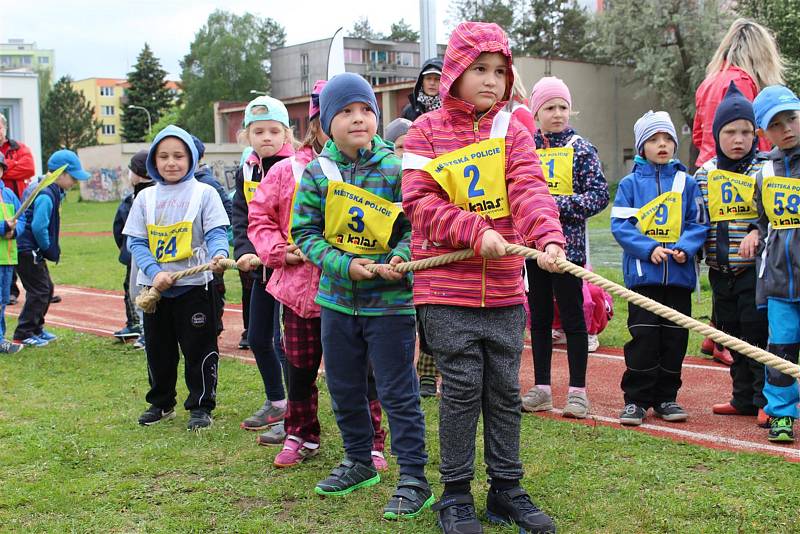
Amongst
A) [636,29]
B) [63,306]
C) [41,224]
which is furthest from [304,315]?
[636,29]

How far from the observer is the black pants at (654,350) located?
5695 millimetres

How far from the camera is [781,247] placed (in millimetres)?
5148

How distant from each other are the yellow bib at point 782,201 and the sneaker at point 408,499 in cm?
262

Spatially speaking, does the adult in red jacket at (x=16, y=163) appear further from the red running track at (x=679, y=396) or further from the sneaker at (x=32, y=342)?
the sneaker at (x=32, y=342)

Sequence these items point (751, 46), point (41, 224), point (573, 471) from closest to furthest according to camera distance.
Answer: point (573, 471) → point (751, 46) → point (41, 224)

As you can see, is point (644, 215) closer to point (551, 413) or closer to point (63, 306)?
point (551, 413)

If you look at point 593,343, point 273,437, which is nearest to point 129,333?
point 273,437

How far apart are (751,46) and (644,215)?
6.79 feet

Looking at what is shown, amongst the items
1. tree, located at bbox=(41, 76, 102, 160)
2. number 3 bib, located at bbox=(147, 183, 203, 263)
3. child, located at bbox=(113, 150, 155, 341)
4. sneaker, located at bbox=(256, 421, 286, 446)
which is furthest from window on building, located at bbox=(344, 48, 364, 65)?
sneaker, located at bbox=(256, 421, 286, 446)

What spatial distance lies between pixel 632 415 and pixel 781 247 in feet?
4.54

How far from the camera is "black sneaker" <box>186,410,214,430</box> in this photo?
229 inches

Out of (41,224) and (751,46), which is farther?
(41,224)

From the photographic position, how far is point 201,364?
5.91 meters

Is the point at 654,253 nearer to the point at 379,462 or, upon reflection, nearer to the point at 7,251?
the point at 379,462
